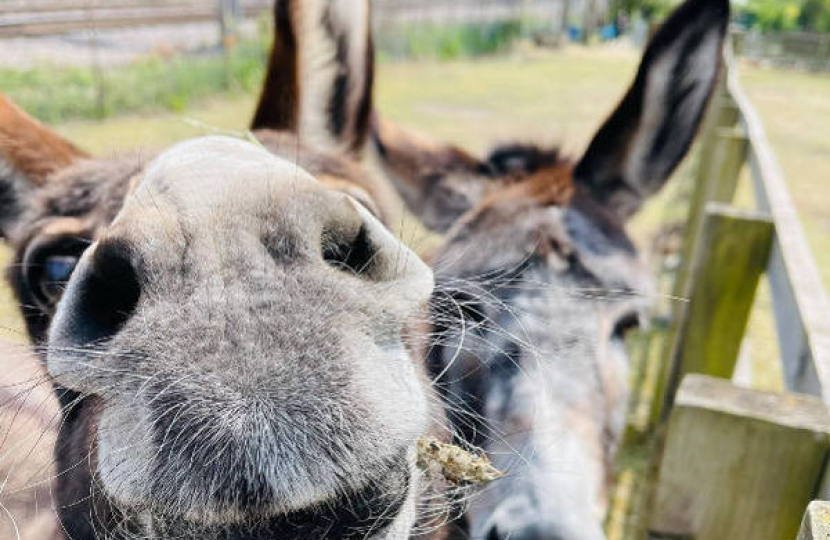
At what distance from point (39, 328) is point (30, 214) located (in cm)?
33

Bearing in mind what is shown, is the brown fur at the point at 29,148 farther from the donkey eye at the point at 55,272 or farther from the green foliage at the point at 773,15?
the green foliage at the point at 773,15

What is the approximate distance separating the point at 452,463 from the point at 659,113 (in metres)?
1.72

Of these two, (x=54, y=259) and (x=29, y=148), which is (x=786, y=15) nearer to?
(x=29, y=148)

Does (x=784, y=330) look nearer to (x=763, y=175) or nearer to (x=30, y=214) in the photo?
(x=763, y=175)

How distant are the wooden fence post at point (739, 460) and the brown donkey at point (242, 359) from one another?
0.54 meters

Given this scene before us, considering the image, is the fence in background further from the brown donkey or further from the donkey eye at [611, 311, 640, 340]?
the brown donkey

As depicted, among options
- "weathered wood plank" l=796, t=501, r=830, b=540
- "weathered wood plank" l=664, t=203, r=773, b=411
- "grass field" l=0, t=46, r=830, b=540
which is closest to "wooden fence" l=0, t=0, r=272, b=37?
"grass field" l=0, t=46, r=830, b=540

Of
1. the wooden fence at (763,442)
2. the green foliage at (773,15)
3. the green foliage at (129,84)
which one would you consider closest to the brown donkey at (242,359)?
the wooden fence at (763,442)

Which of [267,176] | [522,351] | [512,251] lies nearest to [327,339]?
[267,176]

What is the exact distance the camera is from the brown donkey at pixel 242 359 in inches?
34.4

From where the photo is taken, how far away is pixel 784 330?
1.89 meters

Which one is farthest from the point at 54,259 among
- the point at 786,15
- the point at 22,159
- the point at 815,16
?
the point at 786,15

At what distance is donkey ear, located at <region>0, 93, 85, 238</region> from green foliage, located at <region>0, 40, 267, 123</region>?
858cm

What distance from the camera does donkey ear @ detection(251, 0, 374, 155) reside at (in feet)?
6.03
